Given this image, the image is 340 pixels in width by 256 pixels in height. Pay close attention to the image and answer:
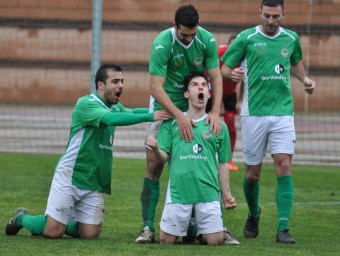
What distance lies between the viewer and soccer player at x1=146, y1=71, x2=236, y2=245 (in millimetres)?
8992

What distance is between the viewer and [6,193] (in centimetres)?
1237

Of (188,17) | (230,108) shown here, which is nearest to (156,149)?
(188,17)

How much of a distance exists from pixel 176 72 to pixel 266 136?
45.0 inches

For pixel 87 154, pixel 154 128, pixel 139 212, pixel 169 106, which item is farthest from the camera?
pixel 139 212

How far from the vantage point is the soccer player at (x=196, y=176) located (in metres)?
8.99

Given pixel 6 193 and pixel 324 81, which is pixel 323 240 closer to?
pixel 6 193

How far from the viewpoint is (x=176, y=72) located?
927 centimetres

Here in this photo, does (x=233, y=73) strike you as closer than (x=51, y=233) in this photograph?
No

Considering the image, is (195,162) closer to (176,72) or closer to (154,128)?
(154,128)

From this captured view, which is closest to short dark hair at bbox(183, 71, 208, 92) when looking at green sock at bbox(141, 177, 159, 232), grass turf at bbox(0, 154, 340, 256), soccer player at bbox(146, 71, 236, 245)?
soccer player at bbox(146, 71, 236, 245)

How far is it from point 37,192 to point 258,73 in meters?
3.85

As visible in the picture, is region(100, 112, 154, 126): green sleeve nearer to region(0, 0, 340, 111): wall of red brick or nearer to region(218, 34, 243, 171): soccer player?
region(218, 34, 243, 171): soccer player

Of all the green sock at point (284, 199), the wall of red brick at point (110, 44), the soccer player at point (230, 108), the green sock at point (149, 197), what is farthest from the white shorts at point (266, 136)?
the wall of red brick at point (110, 44)

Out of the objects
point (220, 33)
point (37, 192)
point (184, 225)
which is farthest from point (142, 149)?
point (184, 225)
